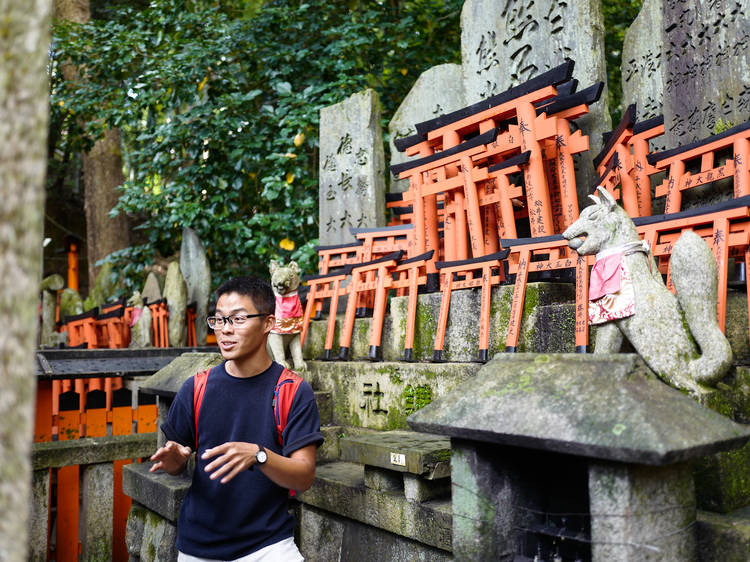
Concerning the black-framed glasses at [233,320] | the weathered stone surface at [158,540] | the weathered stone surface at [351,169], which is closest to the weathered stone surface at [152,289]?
the weathered stone surface at [351,169]

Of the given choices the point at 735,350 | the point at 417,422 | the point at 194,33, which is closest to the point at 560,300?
the point at 735,350

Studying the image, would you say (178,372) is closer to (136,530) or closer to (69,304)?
(136,530)

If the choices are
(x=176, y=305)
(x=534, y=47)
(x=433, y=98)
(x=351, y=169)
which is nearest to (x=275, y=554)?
(x=534, y=47)

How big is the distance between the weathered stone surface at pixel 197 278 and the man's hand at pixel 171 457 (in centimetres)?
773

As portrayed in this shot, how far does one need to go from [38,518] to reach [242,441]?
3.23m

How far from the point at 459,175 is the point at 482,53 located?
5.22 ft

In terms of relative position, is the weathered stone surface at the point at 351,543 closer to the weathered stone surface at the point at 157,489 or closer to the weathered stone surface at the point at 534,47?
the weathered stone surface at the point at 157,489

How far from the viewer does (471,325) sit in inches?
166

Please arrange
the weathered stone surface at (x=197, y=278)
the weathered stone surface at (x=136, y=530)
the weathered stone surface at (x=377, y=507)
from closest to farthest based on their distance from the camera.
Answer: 1. the weathered stone surface at (x=377, y=507)
2. the weathered stone surface at (x=136, y=530)
3. the weathered stone surface at (x=197, y=278)

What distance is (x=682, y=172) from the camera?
409 centimetres

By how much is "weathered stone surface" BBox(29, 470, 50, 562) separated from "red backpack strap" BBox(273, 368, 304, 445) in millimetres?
3224

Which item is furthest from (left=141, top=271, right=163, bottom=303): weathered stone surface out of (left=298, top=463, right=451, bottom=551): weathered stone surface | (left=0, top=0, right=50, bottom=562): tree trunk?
(left=0, top=0, right=50, bottom=562): tree trunk

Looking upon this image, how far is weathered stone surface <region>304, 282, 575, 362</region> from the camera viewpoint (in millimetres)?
3645

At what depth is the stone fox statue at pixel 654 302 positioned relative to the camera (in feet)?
7.86
